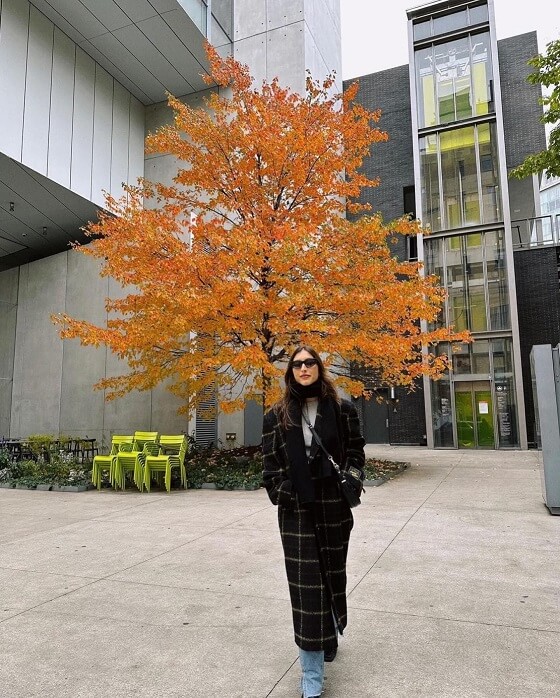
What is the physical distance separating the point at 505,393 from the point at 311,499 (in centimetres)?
1944

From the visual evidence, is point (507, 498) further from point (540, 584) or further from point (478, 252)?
point (478, 252)

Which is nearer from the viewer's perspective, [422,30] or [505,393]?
[505,393]

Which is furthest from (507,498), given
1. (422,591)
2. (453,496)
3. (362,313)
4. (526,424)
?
(526,424)

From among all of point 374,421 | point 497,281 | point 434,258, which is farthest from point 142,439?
point 374,421

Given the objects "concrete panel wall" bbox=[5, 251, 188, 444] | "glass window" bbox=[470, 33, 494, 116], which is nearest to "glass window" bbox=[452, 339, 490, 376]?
"glass window" bbox=[470, 33, 494, 116]

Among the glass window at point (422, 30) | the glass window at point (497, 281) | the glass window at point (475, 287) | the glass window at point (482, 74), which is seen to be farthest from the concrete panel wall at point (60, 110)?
the glass window at point (497, 281)

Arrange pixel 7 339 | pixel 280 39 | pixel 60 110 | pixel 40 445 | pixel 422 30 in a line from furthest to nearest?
pixel 422 30
pixel 7 339
pixel 280 39
pixel 60 110
pixel 40 445

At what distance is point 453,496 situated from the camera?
30.3ft

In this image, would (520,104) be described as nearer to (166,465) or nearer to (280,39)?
(280,39)

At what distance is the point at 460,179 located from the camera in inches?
870

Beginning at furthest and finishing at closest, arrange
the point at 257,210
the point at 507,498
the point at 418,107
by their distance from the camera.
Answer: the point at 418,107, the point at 257,210, the point at 507,498

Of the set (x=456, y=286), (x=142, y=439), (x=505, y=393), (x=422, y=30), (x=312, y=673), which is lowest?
(x=312, y=673)

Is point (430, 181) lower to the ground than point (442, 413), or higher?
higher

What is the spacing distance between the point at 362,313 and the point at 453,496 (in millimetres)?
4077
